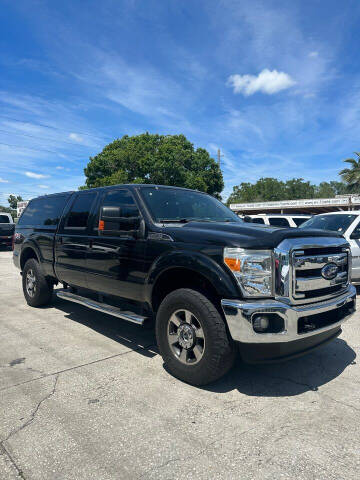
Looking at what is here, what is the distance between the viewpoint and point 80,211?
500 centimetres

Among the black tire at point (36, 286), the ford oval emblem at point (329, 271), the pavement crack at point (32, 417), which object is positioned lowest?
the pavement crack at point (32, 417)

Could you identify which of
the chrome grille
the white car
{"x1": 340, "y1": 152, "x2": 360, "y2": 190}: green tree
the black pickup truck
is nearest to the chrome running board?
the black pickup truck

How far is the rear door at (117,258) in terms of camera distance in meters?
3.80

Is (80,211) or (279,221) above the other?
Result: (80,211)

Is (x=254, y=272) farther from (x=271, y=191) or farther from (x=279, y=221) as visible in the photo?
(x=271, y=191)

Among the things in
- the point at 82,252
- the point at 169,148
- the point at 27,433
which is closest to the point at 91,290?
the point at 82,252

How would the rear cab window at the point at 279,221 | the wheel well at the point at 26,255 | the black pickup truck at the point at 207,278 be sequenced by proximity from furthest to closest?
the rear cab window at the point at 279,221, the wheel well at the point at 26,255, the black pickup truck at the point at 207,278

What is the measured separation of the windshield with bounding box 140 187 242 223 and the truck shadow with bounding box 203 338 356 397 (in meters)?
1.75

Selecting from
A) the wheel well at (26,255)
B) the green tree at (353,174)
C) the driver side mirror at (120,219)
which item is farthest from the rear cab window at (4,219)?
the green tree at (353,174)

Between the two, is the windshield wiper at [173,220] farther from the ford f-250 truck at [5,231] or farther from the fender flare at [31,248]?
the ford f-250 truck at [5,231]

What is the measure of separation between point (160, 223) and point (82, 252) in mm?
1471

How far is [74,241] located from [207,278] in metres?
2.54

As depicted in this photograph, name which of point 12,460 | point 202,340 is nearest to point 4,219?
point 202,340

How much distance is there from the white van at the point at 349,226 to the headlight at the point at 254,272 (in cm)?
463
